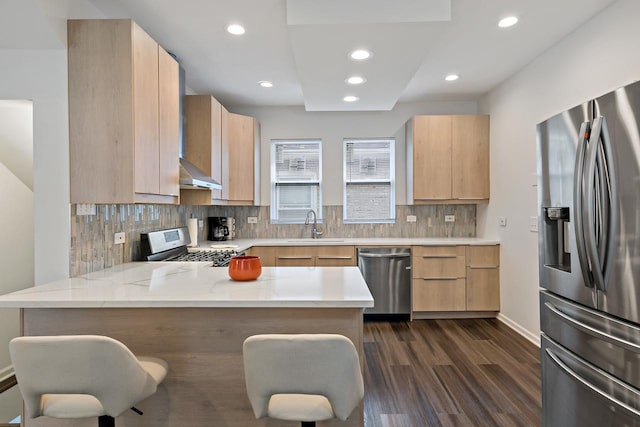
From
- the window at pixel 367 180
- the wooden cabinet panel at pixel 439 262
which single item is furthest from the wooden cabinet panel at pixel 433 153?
the wooden cabinet panel at pixel 439 262

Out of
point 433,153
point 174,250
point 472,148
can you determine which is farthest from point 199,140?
point 472,148

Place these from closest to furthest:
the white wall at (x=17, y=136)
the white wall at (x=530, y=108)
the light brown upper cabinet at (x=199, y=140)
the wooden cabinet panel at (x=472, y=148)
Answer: the white wall at (x=17, y=136) < the white wall at (x=530, y=108) < the light brown upper cabinet at (x=199, y=140) < the wooden cabinet panel at (x=472, y=148)

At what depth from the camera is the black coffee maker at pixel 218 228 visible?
170 inches

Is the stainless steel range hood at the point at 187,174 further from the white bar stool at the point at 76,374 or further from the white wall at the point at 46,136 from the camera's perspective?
the white bar stool at the point at 76,374

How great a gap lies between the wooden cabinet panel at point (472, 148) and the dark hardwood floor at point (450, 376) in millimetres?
1699

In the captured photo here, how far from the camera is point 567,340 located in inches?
68.0

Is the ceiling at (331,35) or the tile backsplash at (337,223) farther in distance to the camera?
the tile backsplash at (337,223)

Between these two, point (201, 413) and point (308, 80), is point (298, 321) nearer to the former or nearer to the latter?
point (201, 413)

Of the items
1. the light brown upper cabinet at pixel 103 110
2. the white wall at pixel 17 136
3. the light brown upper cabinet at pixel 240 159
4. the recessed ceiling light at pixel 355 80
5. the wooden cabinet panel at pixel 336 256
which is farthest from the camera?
the wooden cabinet panel at pixel 336 256

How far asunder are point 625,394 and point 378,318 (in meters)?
2.78

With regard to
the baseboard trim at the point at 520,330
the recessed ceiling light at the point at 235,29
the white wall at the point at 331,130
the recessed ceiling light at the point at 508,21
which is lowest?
the baseboard trim at the point at 520,330

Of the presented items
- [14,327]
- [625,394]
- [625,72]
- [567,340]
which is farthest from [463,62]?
[14,327]

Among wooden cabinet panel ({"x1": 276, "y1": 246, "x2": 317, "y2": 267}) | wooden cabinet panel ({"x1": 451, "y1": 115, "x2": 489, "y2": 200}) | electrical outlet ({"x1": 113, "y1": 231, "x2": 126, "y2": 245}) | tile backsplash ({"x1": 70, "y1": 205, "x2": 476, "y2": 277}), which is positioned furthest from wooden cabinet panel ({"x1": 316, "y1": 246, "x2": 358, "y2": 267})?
electrical outlet ({"x1": 113, "y1": 231, "x2": 126, "y2": 245})

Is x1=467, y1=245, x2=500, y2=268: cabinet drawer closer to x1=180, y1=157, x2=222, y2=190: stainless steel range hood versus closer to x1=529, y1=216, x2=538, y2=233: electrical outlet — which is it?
x1=529, y1=216, x2=538, y2=233: electrical outlet
